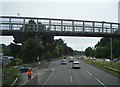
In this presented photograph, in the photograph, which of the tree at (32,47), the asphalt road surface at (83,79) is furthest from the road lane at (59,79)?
the tree at (32,47)

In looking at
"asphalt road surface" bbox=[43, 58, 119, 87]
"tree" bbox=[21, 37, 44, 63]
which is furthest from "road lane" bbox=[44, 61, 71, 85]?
"tree" bbox=[21, 37, 44, 63]

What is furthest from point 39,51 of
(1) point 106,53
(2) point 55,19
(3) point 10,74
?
(1) point 106,53

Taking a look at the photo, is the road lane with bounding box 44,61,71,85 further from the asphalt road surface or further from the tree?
the tree

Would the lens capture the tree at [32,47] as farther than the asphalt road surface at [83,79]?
Yes

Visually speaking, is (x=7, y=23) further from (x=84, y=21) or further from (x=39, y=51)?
(x=39, y=51)

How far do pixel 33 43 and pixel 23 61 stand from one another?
25.2 feet

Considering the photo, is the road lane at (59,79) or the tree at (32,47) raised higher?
the tree at (32,47)

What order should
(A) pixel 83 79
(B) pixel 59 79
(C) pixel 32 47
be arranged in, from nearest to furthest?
1. (A) pixel 83 79
2. (B) pixel 59 79
3. (C) pixel 32 47

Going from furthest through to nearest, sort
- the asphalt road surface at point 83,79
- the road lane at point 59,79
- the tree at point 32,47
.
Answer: the tree at point 32,47, the road lane at point 59,79, the asphalt road surface at point 83,79

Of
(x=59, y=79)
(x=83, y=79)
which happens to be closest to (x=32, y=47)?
(x=59, y=79)

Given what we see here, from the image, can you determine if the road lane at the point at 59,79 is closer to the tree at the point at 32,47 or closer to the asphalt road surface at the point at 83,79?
the asphalt road surface at the point at 83,79

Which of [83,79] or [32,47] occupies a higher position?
[32,47]

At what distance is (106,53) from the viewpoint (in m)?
119

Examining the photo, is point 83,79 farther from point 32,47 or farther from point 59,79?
point 32,47
